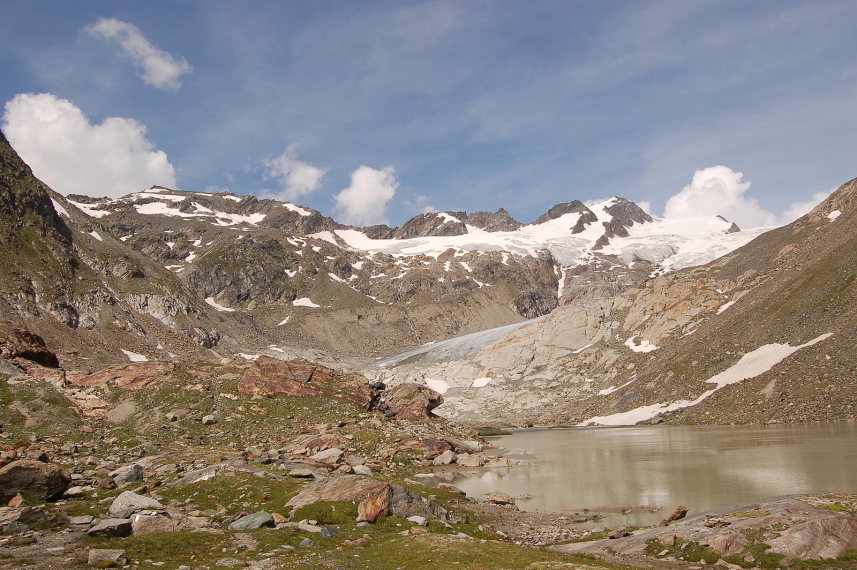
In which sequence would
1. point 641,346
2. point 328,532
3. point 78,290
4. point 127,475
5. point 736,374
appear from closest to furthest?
point 328,532, point 127,475, point 736,374, point 78,290, point 641,346

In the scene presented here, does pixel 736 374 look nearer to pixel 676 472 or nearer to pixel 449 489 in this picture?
pixel 676 472

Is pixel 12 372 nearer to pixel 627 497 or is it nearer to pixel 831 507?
pixel 627 497

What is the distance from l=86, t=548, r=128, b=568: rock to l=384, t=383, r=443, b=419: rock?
5526 centimetres

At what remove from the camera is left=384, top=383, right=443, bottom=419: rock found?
73062mm

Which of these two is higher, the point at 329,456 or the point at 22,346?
the point at 22,346

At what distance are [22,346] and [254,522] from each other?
46.0 metres

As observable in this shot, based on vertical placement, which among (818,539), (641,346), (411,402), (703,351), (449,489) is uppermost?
(641,346)

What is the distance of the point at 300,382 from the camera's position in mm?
59594

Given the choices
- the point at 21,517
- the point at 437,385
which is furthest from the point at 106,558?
the point at 437,385

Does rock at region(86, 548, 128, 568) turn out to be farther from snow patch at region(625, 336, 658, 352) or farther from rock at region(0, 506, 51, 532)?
snow patch at region(625, 336, 658, 352)

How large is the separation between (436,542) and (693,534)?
10.4 m

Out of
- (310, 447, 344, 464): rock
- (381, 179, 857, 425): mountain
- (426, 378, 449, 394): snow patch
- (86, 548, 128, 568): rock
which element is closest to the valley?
(86, 548, 128, 568): rock

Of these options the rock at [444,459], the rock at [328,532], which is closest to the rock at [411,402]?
the rock at [444,459]

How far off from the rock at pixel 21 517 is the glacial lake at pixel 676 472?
2591cm
